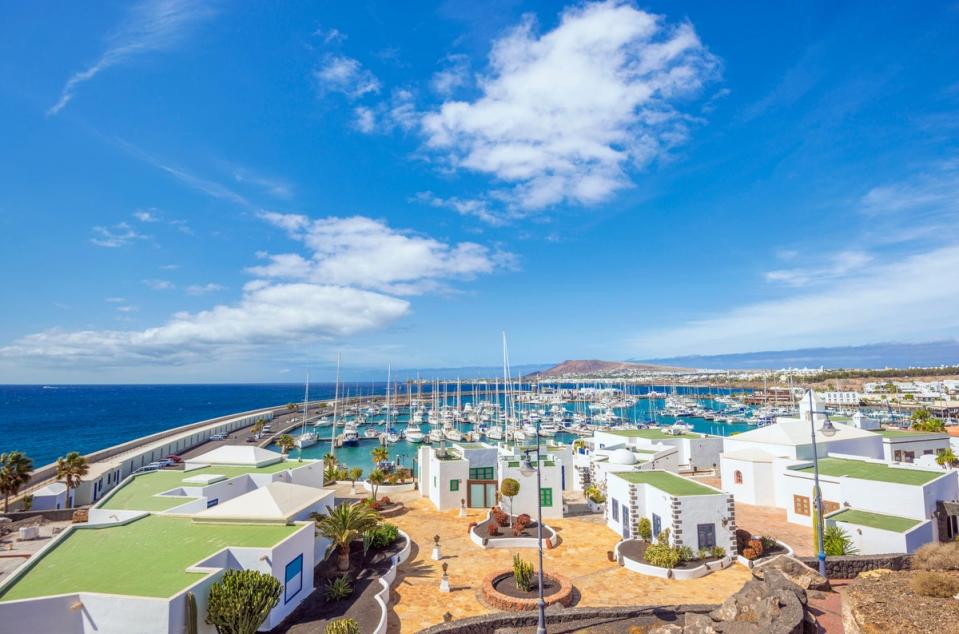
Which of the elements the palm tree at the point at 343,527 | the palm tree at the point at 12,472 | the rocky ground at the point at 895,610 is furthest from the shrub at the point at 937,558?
the palm tree at the point at 12,472

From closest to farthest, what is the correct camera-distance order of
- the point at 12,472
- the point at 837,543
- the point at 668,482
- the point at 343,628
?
the point at 343,628 < the point at 837,543 < the point at 668,482 < the point at 12,472

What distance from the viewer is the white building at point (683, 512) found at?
2359 cm

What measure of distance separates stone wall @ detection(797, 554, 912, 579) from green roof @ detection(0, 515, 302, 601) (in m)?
22.8

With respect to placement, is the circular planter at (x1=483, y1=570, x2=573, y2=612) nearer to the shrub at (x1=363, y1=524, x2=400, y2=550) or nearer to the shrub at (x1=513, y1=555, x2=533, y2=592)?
the shrub at (x1=513, y1=555, x2=533, y2=592)

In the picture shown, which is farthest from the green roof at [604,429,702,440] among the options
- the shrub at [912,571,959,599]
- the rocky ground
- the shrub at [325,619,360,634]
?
the shrub at [325,619,360,634]

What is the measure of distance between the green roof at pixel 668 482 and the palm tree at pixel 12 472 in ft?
132

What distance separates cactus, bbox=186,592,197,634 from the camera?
567 inches

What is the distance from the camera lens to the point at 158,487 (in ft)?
91.4

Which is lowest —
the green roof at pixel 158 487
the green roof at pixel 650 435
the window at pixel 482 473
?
the window at pixel 482 473

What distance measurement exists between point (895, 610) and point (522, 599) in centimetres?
1206

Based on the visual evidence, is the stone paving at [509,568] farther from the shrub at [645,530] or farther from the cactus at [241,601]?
the cactus at [241,601]

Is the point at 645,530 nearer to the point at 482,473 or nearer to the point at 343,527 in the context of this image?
the point at 482,473

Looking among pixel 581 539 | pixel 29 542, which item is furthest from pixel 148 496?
pixel 581 539

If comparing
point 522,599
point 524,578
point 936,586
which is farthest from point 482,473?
point 936,586
